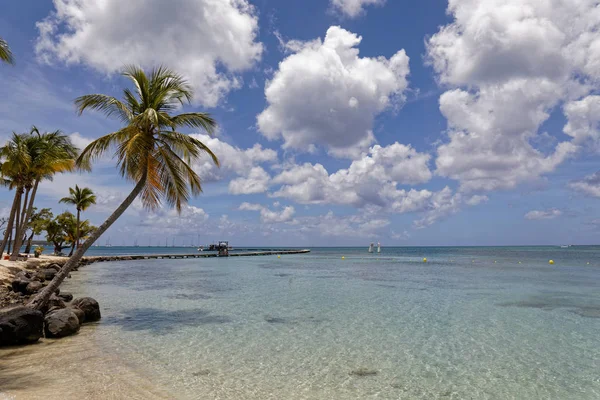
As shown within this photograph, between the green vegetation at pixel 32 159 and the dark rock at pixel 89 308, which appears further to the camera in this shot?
the green vegetation at pixel 32 159

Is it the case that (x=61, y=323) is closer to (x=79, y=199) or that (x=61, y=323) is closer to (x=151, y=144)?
(x=151, y=144)

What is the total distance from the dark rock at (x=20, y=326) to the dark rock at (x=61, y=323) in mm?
395

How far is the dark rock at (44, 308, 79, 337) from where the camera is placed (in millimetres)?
10977

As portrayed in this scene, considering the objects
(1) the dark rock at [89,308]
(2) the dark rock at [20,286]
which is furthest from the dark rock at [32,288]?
(1) the dark rock at [89,308]

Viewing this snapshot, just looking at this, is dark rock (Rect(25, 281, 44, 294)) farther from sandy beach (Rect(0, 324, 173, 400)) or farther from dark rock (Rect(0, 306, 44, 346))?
sandy beach (Rect(0, 324, 173, 400))

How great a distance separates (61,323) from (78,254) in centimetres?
274

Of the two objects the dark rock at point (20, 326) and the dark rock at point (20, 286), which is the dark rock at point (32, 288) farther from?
the dark rock at point (20, 326)

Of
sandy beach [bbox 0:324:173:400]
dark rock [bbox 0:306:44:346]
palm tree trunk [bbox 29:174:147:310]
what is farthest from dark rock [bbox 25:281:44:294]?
sandy beach [bbox 0:324:173:400]

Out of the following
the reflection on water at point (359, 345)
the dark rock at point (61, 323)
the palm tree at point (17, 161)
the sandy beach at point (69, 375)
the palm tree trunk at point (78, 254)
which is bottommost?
the reflection on water at point (359, 345)

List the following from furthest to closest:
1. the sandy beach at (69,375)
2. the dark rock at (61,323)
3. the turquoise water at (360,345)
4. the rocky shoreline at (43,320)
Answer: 1. the dark rock at (61,323)
2. the rocky shoreline at (43,320)
3. the turquoise water at (360,345)
4. the sandy beach at (69,375)

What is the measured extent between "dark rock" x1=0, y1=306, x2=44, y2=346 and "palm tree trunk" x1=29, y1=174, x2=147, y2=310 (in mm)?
1646

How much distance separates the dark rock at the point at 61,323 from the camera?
11.0 m

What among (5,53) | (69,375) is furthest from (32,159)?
(69,375)

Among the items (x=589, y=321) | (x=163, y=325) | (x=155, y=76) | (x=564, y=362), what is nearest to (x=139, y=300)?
(x=163, y=325)
